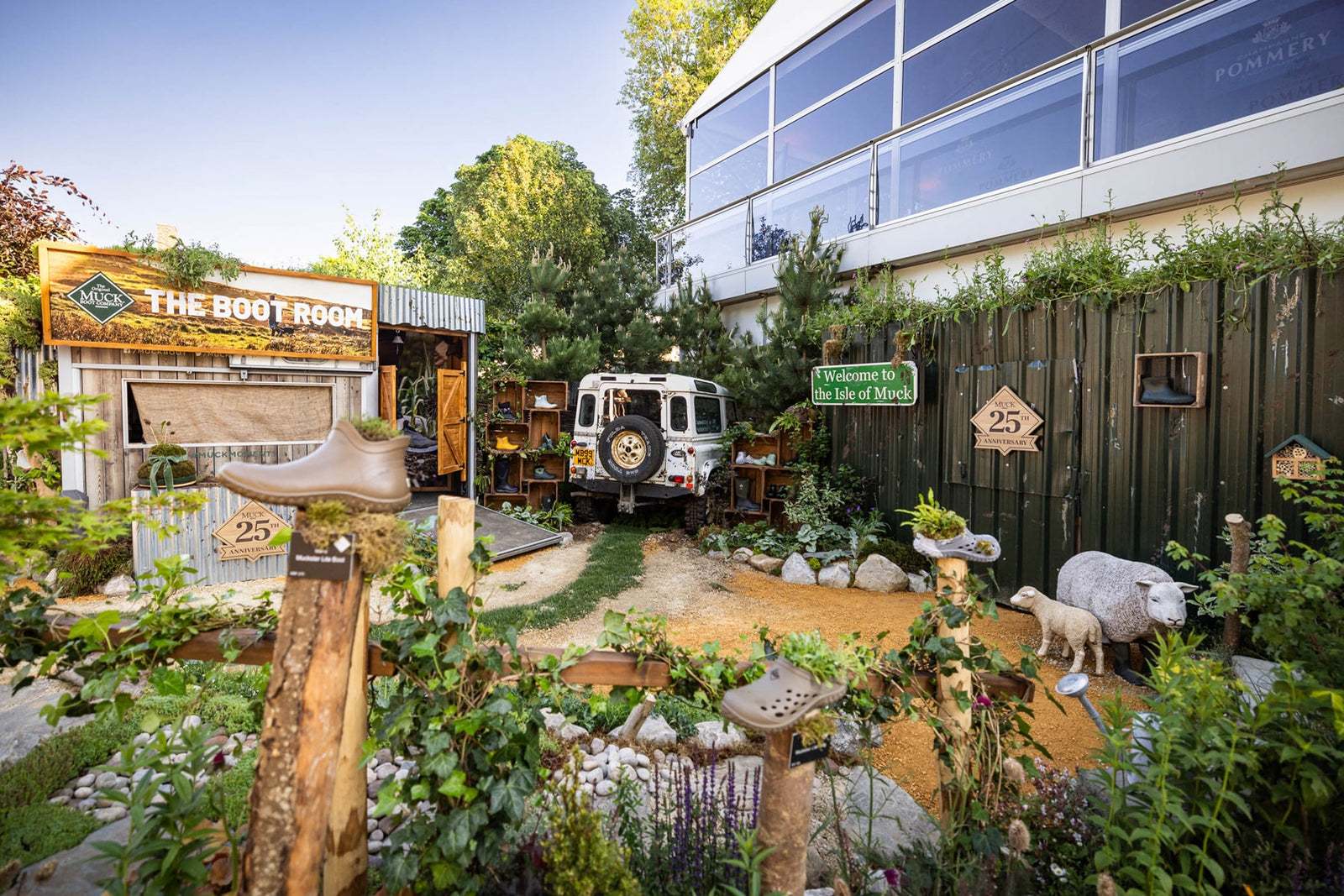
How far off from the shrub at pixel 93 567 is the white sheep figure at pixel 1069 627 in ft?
28.0

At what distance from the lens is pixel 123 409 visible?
6918 millimetres

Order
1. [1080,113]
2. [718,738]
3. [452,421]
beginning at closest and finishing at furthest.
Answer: [718,738], [1080,113], [452,421]

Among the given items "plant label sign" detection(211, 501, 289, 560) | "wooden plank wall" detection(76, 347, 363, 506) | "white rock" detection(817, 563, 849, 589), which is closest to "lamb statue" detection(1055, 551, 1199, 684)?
"white rock" detection(817, 563, 849, 589)

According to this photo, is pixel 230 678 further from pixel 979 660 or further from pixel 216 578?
pixel 979 660

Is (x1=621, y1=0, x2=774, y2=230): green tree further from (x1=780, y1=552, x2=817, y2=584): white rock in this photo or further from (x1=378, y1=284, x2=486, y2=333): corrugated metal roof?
(x1=780, y1=552, x2=817, y2=584): white rock

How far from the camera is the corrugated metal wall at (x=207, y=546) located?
6.28 meters

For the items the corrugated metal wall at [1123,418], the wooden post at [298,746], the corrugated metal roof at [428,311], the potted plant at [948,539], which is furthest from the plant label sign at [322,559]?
the corrugated metal roof at [428,311]

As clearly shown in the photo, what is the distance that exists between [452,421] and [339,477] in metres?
9.14

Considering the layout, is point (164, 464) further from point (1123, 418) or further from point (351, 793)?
point (1123, 418)

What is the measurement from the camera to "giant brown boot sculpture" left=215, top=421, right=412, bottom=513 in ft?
5.49

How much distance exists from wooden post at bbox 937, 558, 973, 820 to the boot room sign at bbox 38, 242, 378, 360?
8570 millimetres

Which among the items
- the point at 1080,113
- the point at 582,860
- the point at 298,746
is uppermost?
the point at 1080,113

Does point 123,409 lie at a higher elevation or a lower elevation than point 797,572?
higher

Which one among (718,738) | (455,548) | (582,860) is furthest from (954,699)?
(455,548)
